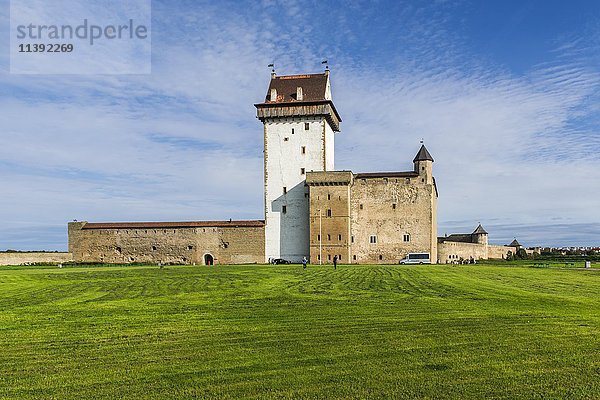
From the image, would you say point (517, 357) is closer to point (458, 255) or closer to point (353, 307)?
point (353, 307)

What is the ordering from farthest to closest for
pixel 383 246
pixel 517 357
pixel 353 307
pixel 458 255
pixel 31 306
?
1. pixel 458 255
2. pixel 383 246
3. pixel 31 306
4. pixel 353 307
5. pixel 517 357

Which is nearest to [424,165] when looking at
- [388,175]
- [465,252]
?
[388,175]

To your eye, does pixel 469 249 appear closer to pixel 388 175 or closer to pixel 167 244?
pixel 388 175

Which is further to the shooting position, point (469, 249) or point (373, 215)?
point (469, 249)

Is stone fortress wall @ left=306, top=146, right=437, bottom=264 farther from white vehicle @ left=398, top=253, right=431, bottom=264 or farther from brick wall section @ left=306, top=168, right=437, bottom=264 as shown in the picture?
white vehicle @ left=398, top=253, right=431, bottom=264

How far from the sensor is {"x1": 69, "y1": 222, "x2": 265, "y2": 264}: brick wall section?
52906mm

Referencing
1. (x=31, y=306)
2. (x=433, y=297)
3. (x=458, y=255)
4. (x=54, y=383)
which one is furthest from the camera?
(x=458, y=255)

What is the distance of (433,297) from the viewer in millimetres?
18359

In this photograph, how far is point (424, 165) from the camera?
51.1 metres

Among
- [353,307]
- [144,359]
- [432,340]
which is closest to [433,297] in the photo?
[353,307]

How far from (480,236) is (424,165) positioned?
21813 mm

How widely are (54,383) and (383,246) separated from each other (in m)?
44.9

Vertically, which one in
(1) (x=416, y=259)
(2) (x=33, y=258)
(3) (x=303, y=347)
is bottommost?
(1) (x=416, y=259)

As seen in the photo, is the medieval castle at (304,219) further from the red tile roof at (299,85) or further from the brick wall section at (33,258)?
the brick wall section at (33,258)
